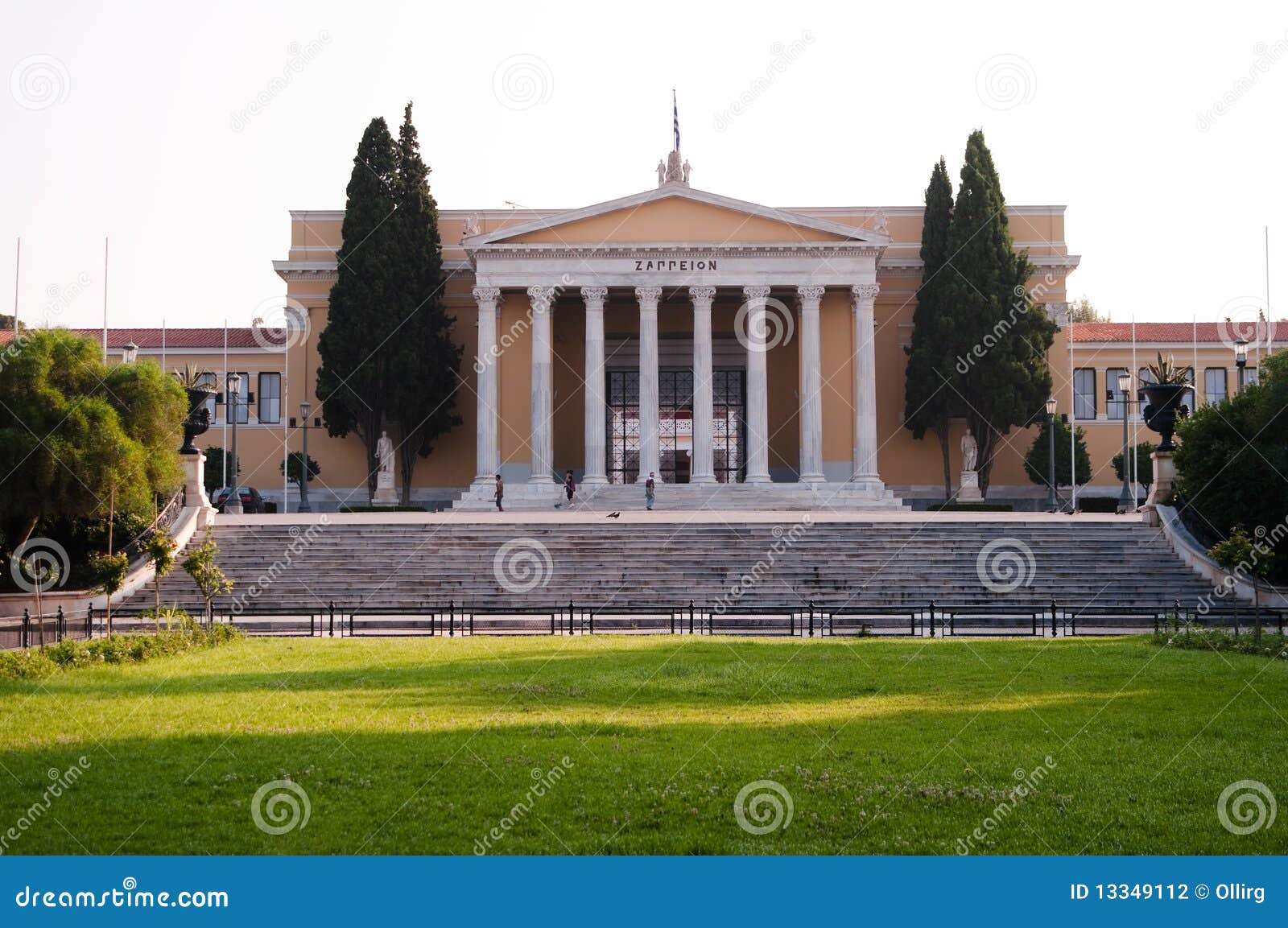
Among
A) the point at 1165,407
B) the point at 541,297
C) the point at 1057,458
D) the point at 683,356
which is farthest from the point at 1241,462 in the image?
the point at 683,356

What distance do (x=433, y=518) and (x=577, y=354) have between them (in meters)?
16.9

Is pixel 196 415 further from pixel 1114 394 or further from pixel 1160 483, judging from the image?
pixel 1114 394

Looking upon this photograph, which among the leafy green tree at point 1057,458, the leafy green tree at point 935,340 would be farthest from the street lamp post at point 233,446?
the leafy green tree at point 1057,458

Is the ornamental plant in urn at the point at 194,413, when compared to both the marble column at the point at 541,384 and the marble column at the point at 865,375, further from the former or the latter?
the marble column at the point at 865,375

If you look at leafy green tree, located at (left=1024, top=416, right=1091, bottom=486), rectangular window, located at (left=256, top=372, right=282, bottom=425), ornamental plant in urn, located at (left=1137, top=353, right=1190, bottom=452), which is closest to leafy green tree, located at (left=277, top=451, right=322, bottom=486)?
rectangular window, located at (left=256, top=372, right=282, bottom=425)

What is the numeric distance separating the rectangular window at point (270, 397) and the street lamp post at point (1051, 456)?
33.9m

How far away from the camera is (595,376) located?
48.1 m

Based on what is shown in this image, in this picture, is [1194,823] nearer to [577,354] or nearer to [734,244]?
[734,244]

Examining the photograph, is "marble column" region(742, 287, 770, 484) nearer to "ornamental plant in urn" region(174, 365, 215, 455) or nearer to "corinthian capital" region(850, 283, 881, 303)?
"corinthian capital" region(850, 283, 881, 303)

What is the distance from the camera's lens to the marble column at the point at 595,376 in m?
47.8

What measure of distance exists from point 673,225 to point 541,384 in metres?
8.22

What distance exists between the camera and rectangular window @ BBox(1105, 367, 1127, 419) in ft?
191

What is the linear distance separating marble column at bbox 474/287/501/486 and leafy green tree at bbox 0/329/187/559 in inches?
732

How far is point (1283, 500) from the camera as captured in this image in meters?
28.2
